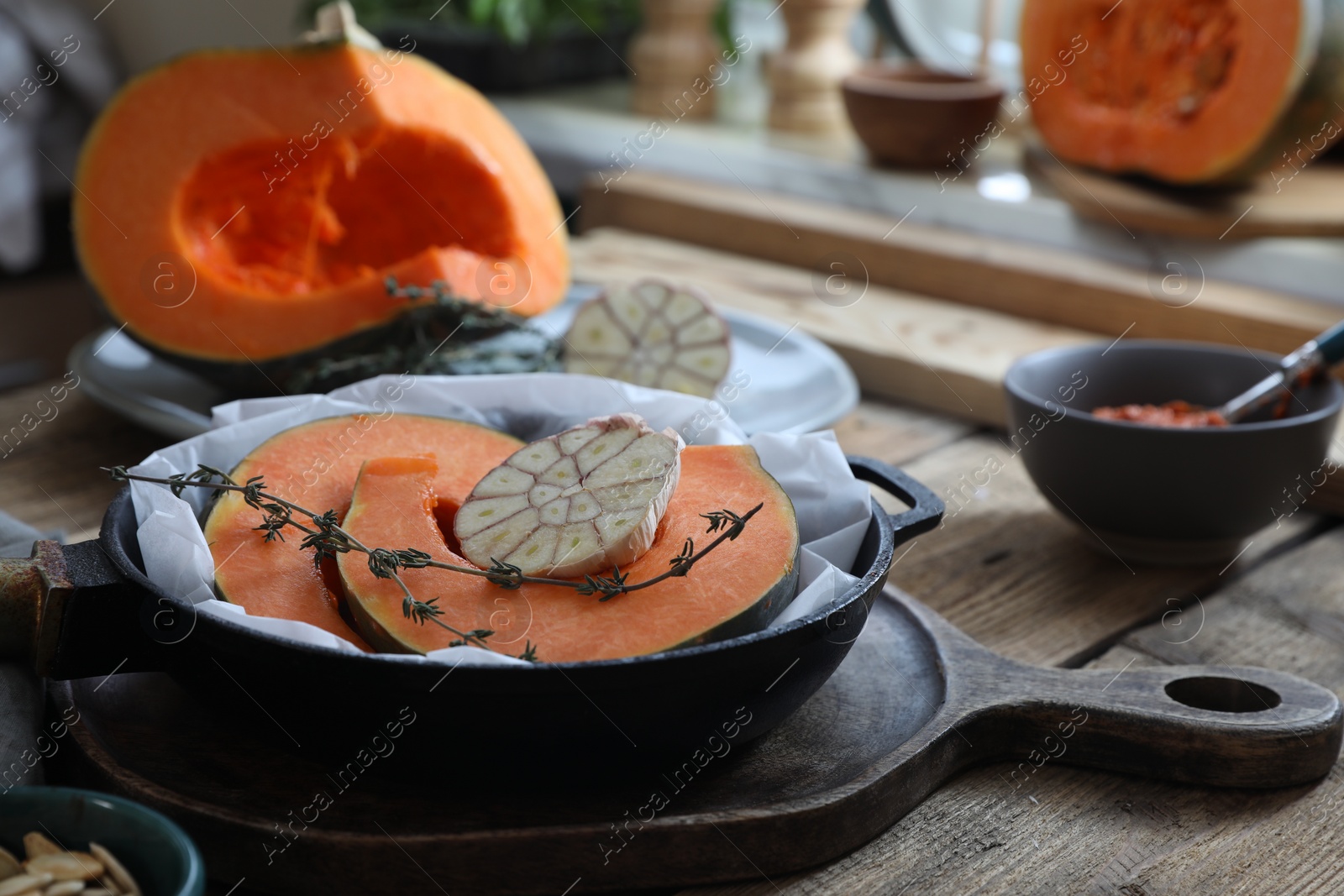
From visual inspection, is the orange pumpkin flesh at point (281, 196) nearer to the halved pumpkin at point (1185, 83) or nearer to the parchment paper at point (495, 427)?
the parchment paper at point (495, 427)

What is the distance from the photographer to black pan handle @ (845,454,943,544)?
67cm

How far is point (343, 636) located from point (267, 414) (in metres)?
0.20

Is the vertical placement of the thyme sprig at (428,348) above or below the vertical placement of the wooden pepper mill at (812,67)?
below

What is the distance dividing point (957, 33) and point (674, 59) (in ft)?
1.68

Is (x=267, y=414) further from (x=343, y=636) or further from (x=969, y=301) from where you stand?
(x=969, y=301)

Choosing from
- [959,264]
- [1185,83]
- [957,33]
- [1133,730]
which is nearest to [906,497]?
[1133,730]

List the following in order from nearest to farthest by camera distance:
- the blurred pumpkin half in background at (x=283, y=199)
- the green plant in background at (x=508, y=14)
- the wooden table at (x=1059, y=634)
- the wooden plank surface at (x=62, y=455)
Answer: the wooden table at (x=1059, y=634)
the wooden plank surface at (x=62, y=455)
the blurred pumpkin half in background at (x=283, y=199)
the green plant in background at (x=508, y=14)

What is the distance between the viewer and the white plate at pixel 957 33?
1898 millimetres

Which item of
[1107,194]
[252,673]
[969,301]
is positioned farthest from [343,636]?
[1107,194]

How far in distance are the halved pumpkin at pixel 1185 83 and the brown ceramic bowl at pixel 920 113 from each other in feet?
0.21

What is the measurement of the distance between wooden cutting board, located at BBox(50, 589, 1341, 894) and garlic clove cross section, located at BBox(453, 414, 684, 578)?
0.09 metres

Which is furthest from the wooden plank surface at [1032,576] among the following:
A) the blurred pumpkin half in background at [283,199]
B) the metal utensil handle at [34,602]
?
the metal utensil handle at [34,602]

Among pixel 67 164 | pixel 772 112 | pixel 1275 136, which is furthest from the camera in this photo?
pixel 67 164

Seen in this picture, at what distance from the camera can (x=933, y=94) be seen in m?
1.58
